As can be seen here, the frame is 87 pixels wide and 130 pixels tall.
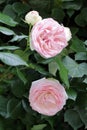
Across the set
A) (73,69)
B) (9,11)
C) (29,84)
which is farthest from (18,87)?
(9,11)

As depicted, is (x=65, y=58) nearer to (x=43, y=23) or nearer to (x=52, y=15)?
(x=43, y=23)

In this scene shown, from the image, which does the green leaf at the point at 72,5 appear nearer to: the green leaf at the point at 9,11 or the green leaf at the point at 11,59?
the green leaf at the point at 9,11

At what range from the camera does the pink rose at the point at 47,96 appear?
2.48ft

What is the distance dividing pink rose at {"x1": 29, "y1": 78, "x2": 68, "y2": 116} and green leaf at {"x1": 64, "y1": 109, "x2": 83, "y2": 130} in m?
0.07

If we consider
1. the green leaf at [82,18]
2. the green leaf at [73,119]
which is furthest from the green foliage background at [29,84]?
the green leaf at [82,18]

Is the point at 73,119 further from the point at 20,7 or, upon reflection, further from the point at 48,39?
the point at 20,7

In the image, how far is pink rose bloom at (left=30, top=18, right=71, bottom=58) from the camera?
28.1 inches

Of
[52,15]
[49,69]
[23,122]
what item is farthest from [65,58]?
[52,15]

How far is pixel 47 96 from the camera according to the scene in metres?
0.76

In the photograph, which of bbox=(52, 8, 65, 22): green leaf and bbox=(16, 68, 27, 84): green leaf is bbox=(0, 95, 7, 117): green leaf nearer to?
bbox=(16, 68, 27, 84): green leaf

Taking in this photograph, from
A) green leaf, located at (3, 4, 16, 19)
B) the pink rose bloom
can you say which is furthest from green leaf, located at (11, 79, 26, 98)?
green leaf, located at (3, 4, 16, 19)

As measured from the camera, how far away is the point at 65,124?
0.87m

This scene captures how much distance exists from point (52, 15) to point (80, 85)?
→ 34cm

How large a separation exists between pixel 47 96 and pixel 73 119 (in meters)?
0.11
